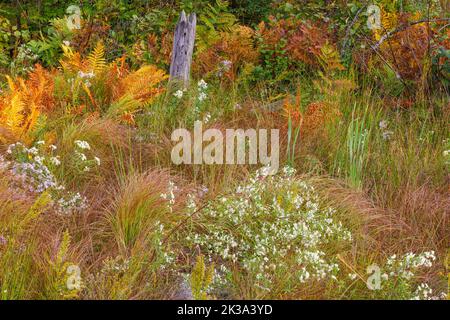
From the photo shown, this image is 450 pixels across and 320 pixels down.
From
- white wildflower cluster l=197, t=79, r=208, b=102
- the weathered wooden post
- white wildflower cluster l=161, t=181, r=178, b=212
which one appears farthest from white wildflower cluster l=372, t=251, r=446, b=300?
the weathered wooden post

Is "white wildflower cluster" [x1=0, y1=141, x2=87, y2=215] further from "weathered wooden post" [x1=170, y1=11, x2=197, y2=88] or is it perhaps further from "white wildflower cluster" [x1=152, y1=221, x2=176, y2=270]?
"weathered wooden post" [x1=170, y1=11, x2=197, y2=88]

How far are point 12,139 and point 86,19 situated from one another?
334 cm

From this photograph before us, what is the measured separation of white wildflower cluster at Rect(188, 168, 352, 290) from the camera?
395cm

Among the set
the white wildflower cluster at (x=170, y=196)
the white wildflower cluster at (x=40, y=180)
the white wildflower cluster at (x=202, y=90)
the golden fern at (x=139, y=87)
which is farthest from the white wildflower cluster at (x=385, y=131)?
the white wildflower cluster at (x=40, y=180)

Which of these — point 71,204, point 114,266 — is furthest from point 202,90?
point 114,266

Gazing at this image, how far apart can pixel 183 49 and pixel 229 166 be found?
2213 millimetres

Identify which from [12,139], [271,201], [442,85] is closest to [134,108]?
[12,139]

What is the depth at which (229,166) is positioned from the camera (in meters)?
5.00

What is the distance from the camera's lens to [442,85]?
21.6 feet

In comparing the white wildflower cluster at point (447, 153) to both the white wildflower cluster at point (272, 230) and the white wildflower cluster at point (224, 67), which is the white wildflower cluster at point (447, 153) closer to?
the white wildflower cluster at point (272, 230)

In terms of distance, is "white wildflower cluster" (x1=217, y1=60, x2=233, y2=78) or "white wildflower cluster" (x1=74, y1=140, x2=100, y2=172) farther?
"white wildflower cluster" (x1=217, y1=60, x2=233, y2=78)

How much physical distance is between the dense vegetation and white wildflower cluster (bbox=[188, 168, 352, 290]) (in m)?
0.02

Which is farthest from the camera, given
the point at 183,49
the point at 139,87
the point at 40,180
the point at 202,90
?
the point at 183,49

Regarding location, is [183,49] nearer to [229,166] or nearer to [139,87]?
[139,87]
